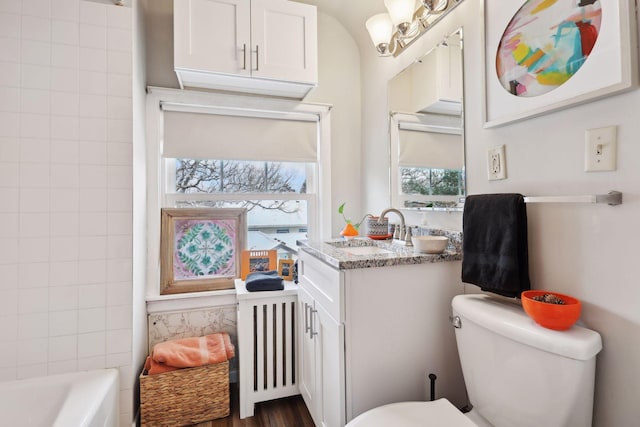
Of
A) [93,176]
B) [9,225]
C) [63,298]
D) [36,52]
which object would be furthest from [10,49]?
[63,298]

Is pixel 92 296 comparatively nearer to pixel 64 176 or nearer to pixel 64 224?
pixel 64 224

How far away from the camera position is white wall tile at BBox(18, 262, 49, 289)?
1394mm

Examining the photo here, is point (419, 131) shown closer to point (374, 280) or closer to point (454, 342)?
point (374, 280)

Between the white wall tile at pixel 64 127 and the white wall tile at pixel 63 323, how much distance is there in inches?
33.0

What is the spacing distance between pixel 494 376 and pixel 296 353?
1079 millimetres

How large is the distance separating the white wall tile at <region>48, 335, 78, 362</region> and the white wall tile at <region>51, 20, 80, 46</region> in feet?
4.62

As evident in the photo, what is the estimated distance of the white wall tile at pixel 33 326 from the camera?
1396 mm

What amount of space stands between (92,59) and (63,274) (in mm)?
1047

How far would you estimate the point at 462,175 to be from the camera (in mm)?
1336

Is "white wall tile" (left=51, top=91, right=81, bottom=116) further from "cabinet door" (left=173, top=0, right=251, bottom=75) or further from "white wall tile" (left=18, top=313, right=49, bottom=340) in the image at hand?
"white wall tile" (left=18, top=313, right=49, bottom=340)

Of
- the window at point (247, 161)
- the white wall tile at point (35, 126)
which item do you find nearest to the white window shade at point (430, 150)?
the window at point (247, 161)

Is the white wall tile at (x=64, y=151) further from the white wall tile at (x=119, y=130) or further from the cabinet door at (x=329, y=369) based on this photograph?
the cabinet door at (x=329, y=369)

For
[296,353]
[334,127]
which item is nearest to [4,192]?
[296,353]

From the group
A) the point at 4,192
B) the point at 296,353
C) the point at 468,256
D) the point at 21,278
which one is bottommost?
the point at 296,353
